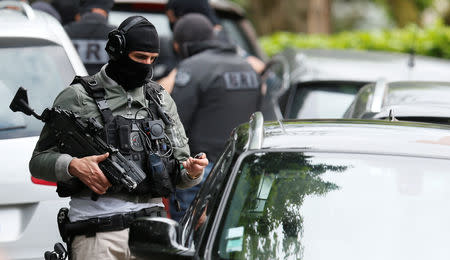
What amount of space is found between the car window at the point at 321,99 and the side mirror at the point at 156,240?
339 cm

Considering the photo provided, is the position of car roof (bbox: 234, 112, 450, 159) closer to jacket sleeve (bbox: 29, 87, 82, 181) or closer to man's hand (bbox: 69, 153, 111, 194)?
man's hand (bbox: 69, 153, 111, 194)

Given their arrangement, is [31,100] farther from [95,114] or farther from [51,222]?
[95,114]

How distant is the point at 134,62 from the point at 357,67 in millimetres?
3734

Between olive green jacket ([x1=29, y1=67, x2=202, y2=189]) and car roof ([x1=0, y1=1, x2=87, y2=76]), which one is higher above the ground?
car roof ([x1=0, y1=1, x2=87, y2=76])

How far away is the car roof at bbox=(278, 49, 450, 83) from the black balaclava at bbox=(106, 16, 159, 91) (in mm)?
3044

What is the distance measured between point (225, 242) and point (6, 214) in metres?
1.68

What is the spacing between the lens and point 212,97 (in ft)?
20.2

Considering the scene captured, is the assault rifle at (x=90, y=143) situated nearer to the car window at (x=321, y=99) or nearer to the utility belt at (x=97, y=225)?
the utility belt at (x=97, y=225)

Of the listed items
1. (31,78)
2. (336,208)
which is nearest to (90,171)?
(336,208)

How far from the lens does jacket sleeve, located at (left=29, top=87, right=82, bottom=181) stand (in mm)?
3891

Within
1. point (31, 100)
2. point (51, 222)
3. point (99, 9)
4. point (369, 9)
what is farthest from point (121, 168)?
point (369, 9)

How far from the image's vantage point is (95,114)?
405cm

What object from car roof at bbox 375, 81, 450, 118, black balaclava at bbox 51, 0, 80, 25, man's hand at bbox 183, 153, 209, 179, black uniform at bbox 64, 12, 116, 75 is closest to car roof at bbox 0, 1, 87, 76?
black uniform at bbox 64, 12, 116, 75

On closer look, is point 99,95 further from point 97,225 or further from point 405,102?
point 405,102
